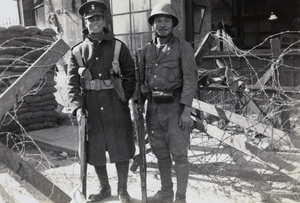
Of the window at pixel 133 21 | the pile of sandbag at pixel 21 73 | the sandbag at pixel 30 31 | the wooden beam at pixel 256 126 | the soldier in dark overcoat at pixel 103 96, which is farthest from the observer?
the window at pixel 133 21

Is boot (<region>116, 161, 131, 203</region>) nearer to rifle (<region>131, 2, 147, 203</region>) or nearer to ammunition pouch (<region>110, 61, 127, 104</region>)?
rifle (<region>131, 2, 147, 203</region>)

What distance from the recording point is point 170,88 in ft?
9.64

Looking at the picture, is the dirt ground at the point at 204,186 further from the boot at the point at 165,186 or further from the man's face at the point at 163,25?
the man's face at the point at 163,25

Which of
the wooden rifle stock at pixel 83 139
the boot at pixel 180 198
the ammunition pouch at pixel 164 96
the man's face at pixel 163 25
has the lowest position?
the boot at pixel 180 198

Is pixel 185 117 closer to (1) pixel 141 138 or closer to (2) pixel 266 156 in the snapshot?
(1) pixel 141 138

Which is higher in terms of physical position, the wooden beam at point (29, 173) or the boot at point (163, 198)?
the wooden beam at point (29, 173)

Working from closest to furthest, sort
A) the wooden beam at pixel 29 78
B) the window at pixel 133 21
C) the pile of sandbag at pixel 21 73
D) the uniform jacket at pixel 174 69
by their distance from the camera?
the wooden beam at pixel 29 78 → the uniform jacket at pixel 174 69 → the pile of sandbag at pixel 21 73 → the window at pixel 133 21

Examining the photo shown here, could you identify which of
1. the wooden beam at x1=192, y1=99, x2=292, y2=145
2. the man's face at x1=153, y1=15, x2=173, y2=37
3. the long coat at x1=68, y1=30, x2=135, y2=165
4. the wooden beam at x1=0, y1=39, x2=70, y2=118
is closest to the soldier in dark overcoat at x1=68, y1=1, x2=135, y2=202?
the long coat at x1=68, y1=30, x2=135, y2=165

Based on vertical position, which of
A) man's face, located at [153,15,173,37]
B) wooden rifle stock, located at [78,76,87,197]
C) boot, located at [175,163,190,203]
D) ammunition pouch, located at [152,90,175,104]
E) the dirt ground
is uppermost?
man's face, located at [153,15,173,37]

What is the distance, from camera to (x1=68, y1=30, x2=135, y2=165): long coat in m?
3.12

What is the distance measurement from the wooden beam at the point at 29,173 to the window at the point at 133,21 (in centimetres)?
611

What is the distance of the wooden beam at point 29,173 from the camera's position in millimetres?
2635

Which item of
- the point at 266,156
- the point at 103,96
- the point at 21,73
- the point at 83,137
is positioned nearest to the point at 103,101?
the point at 103,96

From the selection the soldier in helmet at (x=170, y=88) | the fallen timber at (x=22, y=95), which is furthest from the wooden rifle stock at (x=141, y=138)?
the fallen timber at (x=22, y=95)
